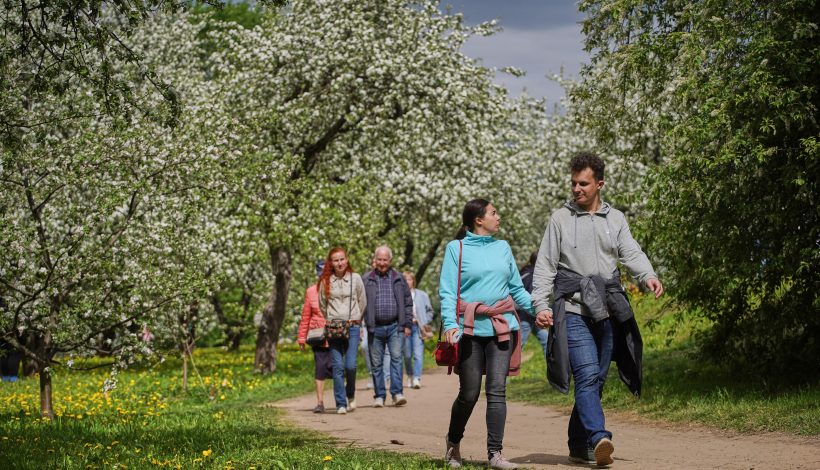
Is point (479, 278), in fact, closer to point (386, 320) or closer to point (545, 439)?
point (545, 439)

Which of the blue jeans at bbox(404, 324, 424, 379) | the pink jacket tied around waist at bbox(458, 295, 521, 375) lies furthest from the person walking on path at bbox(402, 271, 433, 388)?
the pink jacket tied around waist at bbox(458, 295, 521, 375)

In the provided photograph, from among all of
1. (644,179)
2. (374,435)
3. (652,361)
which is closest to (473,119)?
(652,361)

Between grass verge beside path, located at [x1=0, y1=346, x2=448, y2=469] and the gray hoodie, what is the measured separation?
1.53 m

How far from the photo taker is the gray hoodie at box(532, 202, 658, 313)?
742 cm

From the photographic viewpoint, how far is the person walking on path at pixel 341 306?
43.3 ft

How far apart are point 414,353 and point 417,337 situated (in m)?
0.57

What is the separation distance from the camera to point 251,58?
21.9 meters

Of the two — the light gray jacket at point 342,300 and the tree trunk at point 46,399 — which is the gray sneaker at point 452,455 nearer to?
the light gray jacket at point 342,300

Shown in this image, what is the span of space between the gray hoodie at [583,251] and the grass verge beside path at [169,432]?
153cm

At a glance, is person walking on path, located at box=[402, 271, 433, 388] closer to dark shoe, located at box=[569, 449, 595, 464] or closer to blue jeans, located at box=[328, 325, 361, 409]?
blue jeans, located at box=[328, 325, 361, 409]

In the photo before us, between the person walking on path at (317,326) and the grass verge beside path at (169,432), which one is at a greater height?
the person walking on path at (317,326)

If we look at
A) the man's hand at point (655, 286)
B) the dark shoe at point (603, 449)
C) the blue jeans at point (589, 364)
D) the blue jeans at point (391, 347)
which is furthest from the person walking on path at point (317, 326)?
the man's hand at point (655, 286)

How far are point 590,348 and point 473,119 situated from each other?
1575 cm

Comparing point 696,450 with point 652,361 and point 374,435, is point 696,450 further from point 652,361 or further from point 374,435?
point 652,361
